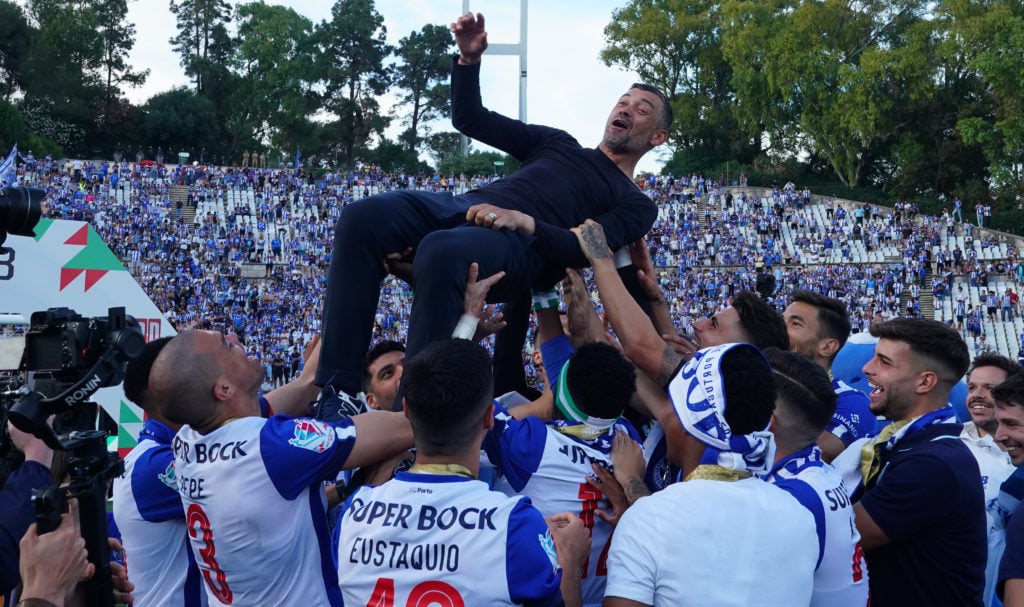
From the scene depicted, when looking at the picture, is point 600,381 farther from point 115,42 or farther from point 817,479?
point 115,42

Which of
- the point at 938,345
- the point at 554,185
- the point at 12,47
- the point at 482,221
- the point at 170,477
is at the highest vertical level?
the point at 12,47

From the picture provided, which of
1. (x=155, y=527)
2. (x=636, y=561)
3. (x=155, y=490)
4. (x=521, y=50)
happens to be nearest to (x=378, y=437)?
(x=636, y=561)

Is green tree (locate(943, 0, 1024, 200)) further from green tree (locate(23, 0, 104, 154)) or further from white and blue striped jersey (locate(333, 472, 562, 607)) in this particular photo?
white and blue striped jersey (locate(333, 472, 562, 607))

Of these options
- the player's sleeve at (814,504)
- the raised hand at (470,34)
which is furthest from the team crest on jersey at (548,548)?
the raised hand at (470,34)

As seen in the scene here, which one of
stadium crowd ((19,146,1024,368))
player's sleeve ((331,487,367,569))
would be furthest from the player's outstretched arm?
stadium crowd ((19,146,1024,368))

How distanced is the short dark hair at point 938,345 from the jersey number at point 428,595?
2.06 metres

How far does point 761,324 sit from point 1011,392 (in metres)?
1.22

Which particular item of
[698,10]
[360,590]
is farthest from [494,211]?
[698,10]

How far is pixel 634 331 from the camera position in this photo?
138 inches

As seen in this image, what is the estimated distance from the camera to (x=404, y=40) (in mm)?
63125

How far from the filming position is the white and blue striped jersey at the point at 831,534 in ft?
9.30

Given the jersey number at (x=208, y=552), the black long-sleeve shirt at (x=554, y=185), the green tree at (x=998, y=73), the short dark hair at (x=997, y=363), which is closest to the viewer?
the jersey number at (x=208, y=552)

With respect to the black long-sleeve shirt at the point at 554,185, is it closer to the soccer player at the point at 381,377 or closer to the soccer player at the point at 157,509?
the soccer player at the point at 381,377

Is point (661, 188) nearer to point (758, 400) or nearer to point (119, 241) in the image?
point (119, 241)
